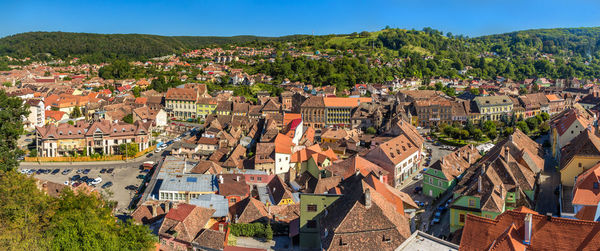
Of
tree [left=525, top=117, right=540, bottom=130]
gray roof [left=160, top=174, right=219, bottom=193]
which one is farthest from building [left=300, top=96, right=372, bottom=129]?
gray roof [left=160, top=174, right=219, bottom=193]

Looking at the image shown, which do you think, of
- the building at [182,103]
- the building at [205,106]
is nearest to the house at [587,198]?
the building at [205,106]

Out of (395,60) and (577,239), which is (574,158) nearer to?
(577,239)

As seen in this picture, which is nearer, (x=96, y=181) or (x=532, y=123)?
(x=96, y=181)

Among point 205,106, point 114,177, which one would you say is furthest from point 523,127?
point 114,177

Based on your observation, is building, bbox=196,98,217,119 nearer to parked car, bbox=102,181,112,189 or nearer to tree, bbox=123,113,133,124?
tree, bbox=123,113,133,124

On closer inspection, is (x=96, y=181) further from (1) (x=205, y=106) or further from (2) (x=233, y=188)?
(1) (x=205, y=106)

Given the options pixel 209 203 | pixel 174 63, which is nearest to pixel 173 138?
pixel 209 203
